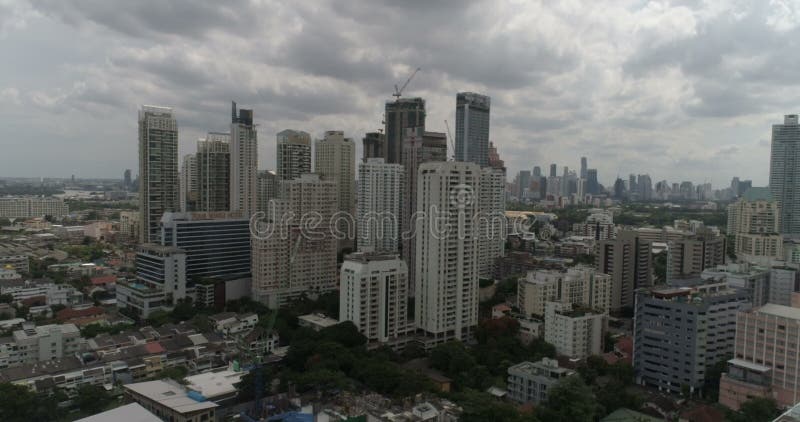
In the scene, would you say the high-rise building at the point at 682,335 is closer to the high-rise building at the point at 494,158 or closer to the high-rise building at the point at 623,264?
the high-rise building at the point at 623,264

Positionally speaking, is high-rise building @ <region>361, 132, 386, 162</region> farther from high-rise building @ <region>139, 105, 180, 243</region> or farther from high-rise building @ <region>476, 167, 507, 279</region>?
high-rise building @ <region>139, 105, 180, 243</region>

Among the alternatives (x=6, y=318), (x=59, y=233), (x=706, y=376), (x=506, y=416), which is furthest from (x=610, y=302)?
(x=59, y=233)

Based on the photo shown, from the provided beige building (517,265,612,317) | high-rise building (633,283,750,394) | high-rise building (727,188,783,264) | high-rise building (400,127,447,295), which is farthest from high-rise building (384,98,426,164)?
high-rise building (633,283,750,394)

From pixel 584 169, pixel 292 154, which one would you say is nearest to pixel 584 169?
pixel 584 169

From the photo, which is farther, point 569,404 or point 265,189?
point 265,189

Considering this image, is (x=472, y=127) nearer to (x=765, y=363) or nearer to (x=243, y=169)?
(x=243, y=169)

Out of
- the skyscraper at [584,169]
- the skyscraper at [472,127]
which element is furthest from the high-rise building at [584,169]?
the skyscraper at [472,127]

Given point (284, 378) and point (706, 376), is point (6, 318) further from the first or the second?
point (706, 376)
